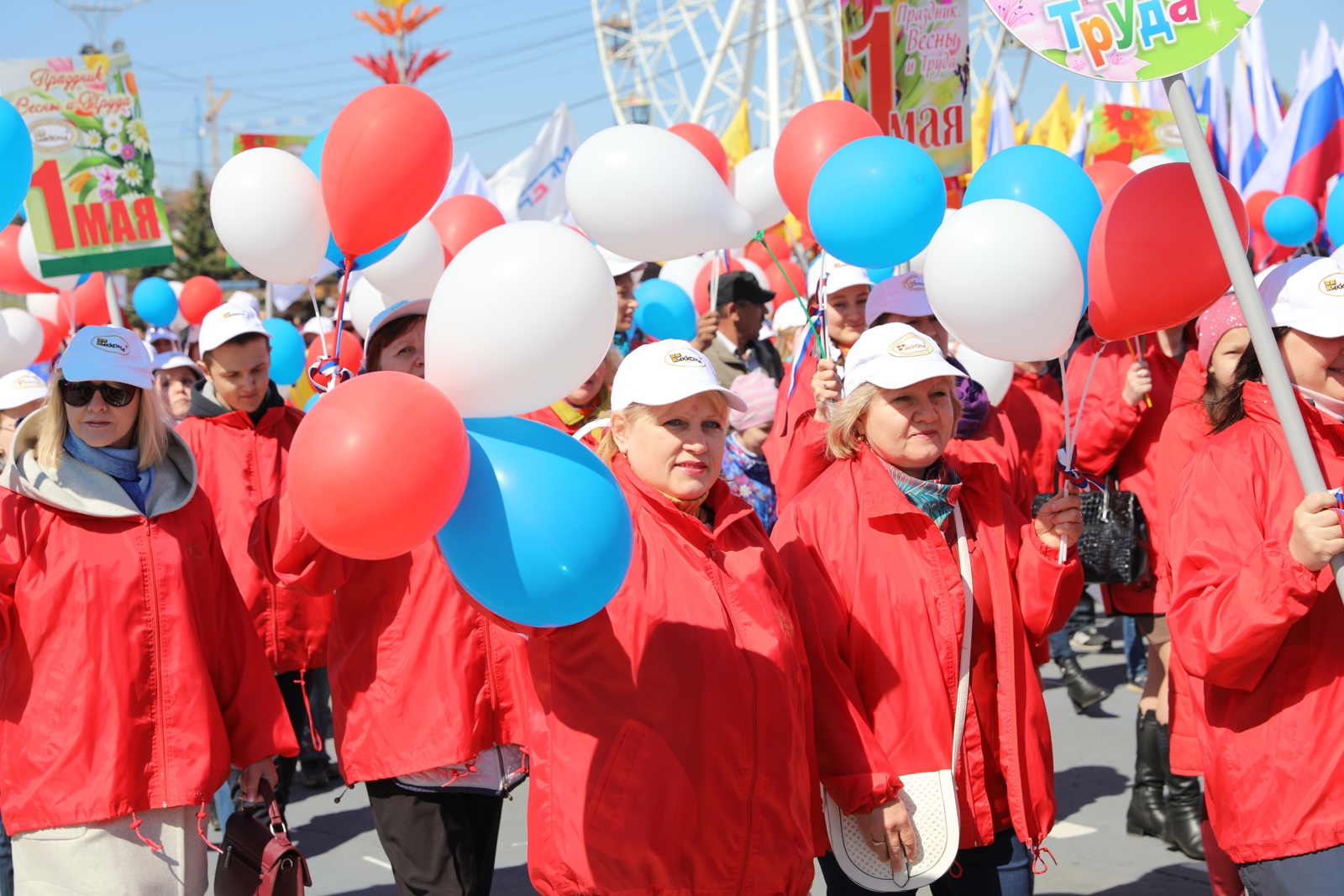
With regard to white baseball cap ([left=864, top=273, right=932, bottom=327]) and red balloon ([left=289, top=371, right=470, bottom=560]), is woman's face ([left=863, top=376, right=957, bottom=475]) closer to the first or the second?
white baseball cap ([left=864, top=273, right=932, bottom=327])

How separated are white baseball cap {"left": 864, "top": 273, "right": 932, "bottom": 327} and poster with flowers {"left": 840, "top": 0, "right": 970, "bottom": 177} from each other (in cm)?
90

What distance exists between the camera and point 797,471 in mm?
4113

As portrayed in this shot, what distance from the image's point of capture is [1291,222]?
8305 millimetres

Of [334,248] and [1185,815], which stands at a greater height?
[334,248]

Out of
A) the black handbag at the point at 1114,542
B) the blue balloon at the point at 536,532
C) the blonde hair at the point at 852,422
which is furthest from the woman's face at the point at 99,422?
the black handbag at the point at 1114,542

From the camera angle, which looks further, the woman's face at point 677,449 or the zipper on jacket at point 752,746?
the woman's face at point 677,449

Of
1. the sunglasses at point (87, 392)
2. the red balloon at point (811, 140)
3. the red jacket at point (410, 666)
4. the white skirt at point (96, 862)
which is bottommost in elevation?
the white skirt at point (96, 862)

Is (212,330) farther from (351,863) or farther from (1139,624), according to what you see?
(1139,624)

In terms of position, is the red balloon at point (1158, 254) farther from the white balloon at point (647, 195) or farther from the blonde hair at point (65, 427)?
the blonde hair at point (65, 427)

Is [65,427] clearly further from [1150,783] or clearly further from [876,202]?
[1150,783]

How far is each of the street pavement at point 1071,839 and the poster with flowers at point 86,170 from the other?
8.99ft

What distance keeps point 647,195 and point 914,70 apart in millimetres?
1945

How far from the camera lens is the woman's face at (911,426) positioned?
3.21 m

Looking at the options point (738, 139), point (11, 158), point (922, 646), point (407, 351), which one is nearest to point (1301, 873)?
point (922, 646)
